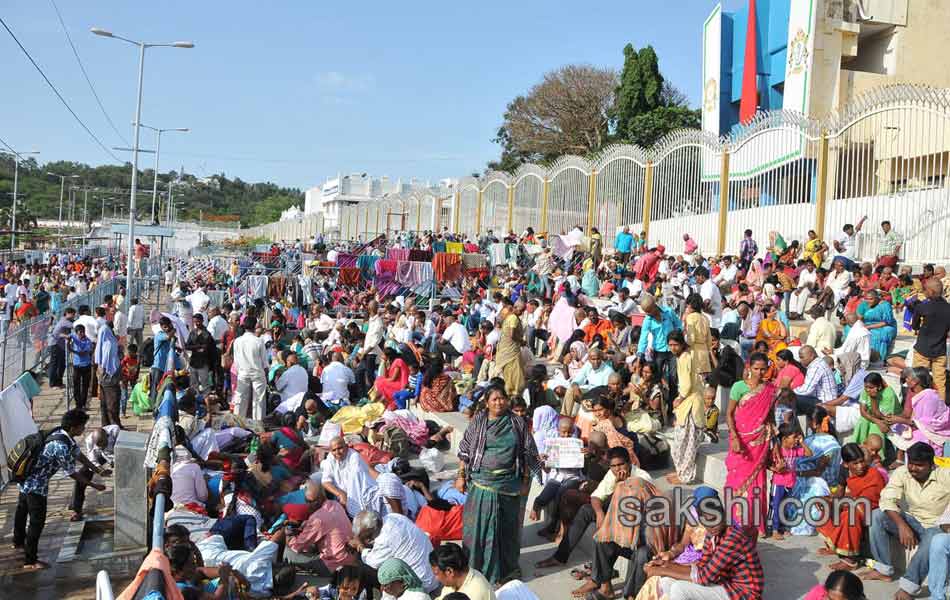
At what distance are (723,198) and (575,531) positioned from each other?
461 inches

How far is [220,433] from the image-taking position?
10.1m

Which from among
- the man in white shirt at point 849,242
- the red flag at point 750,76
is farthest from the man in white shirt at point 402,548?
the red flag at point 750,76

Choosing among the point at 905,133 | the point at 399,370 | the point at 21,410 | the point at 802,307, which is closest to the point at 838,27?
the point at 905,133

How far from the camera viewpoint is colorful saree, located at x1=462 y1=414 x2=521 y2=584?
6695 mm

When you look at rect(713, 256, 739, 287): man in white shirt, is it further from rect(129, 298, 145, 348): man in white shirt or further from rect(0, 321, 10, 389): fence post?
rect(0, 321, 10, 389): fence post

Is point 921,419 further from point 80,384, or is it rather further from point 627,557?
point 80,384

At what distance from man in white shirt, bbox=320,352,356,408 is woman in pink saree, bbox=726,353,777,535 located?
682 cm

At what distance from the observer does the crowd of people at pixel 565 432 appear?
6.55m

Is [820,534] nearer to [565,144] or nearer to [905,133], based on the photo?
[905,133]

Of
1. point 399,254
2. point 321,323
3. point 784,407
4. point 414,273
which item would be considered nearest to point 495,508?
point 784,407

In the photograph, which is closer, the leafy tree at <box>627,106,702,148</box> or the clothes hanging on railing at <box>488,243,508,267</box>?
the clothes hanging on railing at <box>488,243,508,267</box>

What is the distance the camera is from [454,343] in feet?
47.1

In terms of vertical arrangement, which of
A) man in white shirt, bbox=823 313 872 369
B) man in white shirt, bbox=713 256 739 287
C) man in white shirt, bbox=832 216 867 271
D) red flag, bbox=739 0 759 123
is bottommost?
man in white shirt, bbox=823 313 872 369

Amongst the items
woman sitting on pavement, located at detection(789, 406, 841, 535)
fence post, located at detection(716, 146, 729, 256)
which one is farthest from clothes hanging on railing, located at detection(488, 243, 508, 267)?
woman sitting on pavement, located at detection(789, 406, 841, 535)
